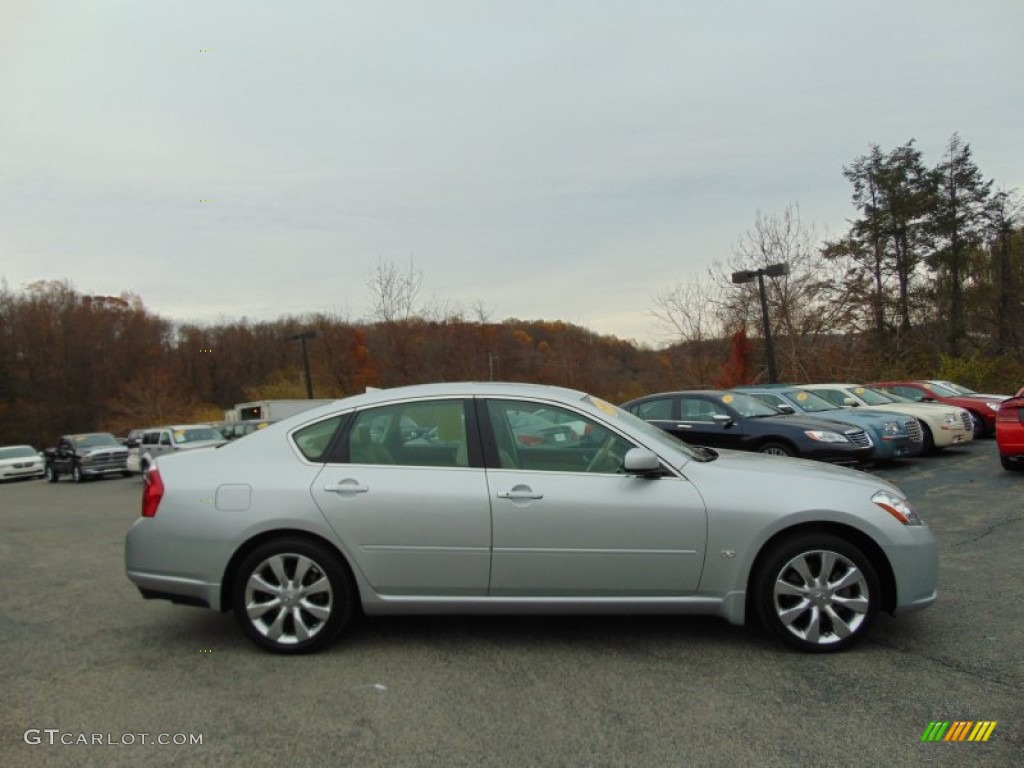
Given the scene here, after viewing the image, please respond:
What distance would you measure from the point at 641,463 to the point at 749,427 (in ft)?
26.2

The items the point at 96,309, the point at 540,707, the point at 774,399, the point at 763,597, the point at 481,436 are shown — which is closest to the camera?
the point at 540,707

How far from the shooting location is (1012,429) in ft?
34.9

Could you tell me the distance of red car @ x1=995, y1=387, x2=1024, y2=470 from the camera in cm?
1055

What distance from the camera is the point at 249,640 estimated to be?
4441 mm

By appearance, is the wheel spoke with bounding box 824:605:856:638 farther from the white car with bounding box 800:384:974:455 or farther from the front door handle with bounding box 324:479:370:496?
the white car with bounding box 800:384:974:455

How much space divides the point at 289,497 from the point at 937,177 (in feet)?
151

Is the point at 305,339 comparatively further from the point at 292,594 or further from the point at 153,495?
the point at 292,594

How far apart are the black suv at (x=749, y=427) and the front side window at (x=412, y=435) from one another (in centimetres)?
754

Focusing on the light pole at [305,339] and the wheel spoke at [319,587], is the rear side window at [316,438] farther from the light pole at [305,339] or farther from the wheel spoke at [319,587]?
the light pole at [305,339]

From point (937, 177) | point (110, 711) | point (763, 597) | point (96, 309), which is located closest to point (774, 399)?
point (763, 597)

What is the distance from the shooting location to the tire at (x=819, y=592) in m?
4.04

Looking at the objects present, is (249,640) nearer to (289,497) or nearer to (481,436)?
(289,497)

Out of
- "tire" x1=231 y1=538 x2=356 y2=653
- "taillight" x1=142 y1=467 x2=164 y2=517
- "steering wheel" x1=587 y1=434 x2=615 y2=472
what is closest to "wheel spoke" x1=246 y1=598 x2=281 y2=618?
"tire" x1=231 y1=538 x2=356 y2=653

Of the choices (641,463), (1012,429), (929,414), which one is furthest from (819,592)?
(929,414)
